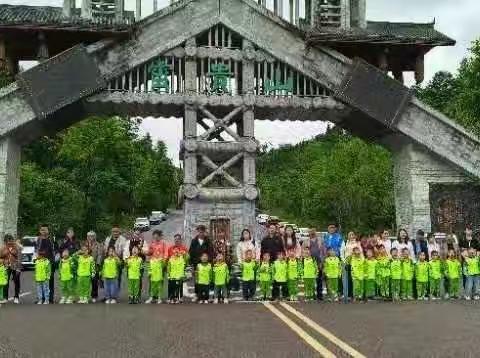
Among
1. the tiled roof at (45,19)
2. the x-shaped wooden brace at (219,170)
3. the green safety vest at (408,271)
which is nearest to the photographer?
the green safety vest at (408,271)

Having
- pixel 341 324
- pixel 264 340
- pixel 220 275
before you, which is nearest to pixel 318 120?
pixel 220 275

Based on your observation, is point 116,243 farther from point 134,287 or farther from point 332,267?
point 332,267

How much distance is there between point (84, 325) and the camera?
10.2m

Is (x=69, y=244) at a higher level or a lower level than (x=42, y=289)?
higher

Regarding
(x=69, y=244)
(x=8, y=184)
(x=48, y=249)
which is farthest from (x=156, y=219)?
(x=48, y=249)

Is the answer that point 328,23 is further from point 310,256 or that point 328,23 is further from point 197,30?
point 310,256

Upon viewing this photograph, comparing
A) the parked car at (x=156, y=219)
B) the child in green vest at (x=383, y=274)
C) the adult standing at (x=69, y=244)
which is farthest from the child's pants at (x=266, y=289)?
the parked car at (x=156, y=219)

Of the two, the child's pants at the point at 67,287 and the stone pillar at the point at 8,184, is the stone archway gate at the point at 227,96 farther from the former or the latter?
the child's pants at the point at 67,287

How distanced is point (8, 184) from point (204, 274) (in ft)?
28.6

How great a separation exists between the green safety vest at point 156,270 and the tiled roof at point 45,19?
28.0 feet

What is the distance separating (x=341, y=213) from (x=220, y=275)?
34.0 metres

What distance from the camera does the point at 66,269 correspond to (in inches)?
557

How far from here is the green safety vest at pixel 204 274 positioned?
1384cm

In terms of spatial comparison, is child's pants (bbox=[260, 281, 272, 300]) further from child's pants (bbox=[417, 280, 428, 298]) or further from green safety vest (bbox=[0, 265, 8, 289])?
green safety vest (bbox=[0, 265, 8, 289])
